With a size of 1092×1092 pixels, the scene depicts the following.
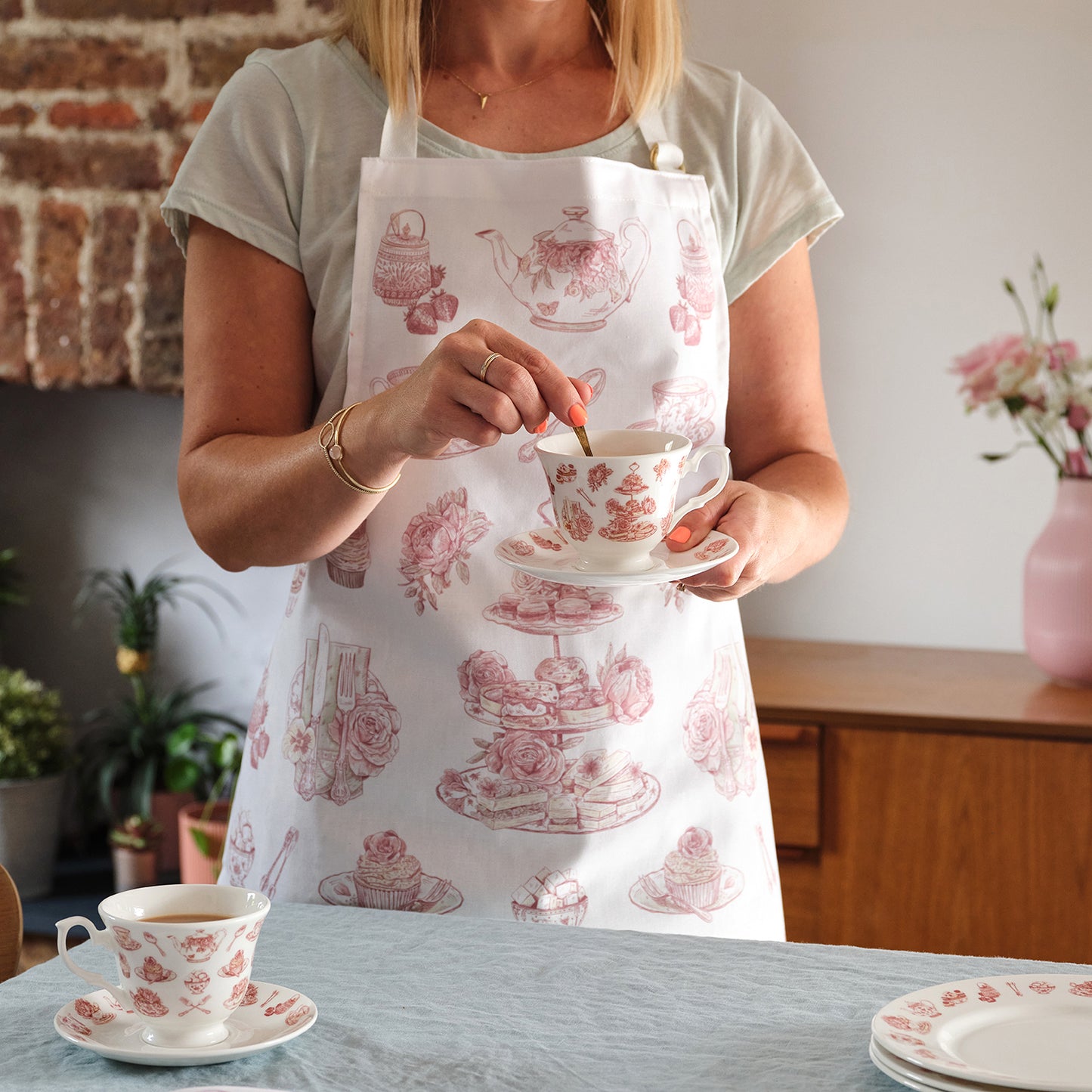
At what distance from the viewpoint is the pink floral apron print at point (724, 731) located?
1077 mm

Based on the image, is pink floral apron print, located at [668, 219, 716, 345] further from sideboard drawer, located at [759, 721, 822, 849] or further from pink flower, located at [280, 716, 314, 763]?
sideboard drawer, located at [759, 721, 822, 849]

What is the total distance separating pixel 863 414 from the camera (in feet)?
6.75

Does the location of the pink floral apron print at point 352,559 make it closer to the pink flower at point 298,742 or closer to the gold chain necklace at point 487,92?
the pink flower at point 298,742

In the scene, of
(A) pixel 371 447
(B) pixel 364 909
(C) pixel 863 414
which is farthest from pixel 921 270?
(B) pixel 364 909

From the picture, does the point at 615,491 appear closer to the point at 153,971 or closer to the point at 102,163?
the point at 153,971

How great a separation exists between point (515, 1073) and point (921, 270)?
167 centimetres

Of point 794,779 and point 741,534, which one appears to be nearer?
point 741,534

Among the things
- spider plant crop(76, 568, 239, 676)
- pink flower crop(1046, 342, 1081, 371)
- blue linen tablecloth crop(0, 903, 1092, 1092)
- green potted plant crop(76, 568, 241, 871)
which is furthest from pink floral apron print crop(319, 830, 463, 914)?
spider plant crop(76, 568, 239, 676)

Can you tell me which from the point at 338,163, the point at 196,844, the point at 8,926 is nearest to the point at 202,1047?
the point at 8,926

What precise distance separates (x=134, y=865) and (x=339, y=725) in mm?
1464

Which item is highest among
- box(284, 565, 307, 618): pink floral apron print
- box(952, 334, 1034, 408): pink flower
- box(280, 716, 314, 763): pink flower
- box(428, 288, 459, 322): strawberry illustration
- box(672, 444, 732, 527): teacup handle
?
box(428, 288, 459, 322): strawberry illustration

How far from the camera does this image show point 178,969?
0.66m

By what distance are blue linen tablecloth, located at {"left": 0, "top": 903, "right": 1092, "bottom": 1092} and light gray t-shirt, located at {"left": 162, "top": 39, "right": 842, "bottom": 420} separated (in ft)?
1.62

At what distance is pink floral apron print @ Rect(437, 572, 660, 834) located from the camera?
3.34ft
